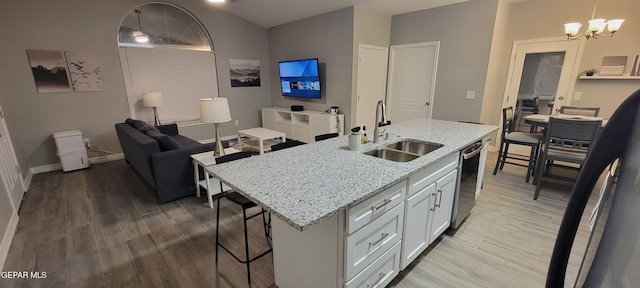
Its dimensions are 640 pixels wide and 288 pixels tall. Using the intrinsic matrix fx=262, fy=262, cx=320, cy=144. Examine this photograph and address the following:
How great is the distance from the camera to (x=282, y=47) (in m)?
6.02

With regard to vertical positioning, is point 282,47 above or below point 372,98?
A: above

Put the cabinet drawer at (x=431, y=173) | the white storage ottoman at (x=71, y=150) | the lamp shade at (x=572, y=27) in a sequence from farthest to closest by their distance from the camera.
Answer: the white storage ottoman at (x=71, y=150) → the lamp shade at (x=572, y=27) → the cabinet drawer at (x=431, y=173)

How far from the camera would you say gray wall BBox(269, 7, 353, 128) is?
4766 millimetres

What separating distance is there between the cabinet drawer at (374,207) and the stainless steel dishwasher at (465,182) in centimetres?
96

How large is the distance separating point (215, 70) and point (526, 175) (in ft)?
19.3

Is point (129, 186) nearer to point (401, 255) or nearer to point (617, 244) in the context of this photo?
point (401, 255)

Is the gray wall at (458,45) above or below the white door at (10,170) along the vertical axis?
above

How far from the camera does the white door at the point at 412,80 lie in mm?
4895

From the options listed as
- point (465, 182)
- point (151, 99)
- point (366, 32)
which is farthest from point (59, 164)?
point (465, 182)

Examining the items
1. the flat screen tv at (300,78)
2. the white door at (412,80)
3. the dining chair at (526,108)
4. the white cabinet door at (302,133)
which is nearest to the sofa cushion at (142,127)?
the white cabinet door at (302,133)

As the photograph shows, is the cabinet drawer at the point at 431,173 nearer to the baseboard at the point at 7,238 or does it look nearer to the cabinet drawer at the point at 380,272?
the cabinet drawer at the point at 380,272

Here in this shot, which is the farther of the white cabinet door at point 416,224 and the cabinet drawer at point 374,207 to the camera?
the white cabinet door at point 416,224

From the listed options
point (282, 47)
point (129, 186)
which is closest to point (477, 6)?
point (282, 47)

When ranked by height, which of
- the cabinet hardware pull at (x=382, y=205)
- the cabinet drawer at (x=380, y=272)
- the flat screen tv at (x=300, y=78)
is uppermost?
the flat screen tv at (x=300, y=78)
